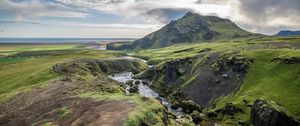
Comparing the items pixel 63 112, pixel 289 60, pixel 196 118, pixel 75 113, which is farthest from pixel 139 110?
pixel 289 60

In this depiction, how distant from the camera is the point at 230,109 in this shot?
8819cm

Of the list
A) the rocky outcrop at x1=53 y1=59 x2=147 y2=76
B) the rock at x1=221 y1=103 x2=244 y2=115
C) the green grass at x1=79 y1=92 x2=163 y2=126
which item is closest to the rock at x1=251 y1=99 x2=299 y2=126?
the rock at x1=221 y1=103 x2=244 y2=115

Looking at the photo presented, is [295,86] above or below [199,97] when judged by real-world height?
above

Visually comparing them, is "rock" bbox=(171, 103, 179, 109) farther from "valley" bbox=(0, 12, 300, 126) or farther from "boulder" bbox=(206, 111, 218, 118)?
"boulder" bbox=(206, 111, 218, 118)

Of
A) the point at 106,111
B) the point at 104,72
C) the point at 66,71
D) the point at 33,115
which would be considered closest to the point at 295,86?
the point at 106,111

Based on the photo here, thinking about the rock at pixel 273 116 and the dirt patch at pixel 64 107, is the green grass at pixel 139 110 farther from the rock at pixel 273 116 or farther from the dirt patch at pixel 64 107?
the rock at pixel 273 116

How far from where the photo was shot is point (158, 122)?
202 ft

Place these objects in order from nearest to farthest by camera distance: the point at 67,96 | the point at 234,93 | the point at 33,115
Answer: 1. the point at 33,115
2. the point at 67,96
3. the point at 234,93

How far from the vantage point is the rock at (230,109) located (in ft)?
285

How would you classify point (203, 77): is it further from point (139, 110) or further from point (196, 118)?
point (139, 110)

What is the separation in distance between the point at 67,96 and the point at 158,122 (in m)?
33.0

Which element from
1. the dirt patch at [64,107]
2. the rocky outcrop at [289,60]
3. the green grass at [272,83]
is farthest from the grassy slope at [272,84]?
the dirt patch at [64,107]

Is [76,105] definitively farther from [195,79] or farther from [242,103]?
[195,79]

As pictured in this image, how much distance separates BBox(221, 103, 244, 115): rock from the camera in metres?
86.8
